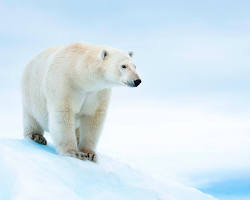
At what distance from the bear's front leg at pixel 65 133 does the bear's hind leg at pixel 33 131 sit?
126cm

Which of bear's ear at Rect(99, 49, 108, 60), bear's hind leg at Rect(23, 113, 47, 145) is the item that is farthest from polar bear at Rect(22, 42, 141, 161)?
bear's hind leg at Rect(23, 113, 47, 145)

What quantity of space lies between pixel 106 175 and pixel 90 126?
1367mm

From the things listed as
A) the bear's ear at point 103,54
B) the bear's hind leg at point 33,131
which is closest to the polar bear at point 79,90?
the bear's ear at point 103,54

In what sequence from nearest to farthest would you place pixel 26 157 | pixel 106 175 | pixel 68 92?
pixel 26 157 < pixel 106 175 < pixel 68 92

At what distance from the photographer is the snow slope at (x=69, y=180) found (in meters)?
5.82

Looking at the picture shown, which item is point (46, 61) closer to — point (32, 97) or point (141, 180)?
point (32, 97)

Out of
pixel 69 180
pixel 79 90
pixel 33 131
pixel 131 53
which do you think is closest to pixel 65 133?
pixel 79 90

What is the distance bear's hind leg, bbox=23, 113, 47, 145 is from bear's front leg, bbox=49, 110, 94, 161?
1259 millimetres

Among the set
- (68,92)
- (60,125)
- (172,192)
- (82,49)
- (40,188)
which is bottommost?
(40,188)

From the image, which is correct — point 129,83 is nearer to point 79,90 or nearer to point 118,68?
point 118,68

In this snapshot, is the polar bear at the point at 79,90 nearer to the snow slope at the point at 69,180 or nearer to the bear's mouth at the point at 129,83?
the bear's mouth at the point at 129,83

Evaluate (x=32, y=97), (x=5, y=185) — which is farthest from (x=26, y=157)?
(x=32, y=97)

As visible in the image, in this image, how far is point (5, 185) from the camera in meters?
5.96

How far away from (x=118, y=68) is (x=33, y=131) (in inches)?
110
